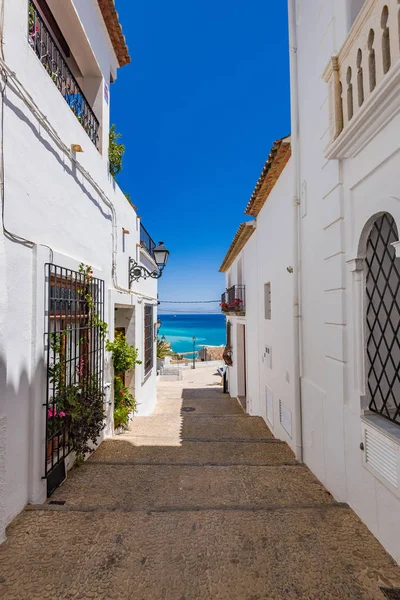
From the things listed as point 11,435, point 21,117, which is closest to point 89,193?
point 21,117

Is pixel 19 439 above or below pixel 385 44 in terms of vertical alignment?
below

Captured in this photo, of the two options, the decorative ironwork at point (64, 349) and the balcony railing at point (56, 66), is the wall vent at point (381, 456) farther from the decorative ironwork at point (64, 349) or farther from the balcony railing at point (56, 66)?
the balcony railing at point (56, 66)

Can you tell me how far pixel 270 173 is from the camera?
6566 millimetres

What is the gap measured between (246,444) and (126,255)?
15.6ft

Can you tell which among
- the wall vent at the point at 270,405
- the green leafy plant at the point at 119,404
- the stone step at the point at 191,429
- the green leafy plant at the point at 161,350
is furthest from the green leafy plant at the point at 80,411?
the green leafy plant at the point at 161,350

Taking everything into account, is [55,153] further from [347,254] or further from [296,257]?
[296,257]

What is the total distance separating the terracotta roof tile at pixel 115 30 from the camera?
5554mm

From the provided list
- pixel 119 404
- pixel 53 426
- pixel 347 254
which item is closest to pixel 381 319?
pixel 347 254

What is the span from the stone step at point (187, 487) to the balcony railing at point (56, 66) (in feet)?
16.1

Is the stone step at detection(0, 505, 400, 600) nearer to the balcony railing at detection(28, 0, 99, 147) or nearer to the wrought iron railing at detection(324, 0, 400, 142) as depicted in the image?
the wrought iron railing at detection(324, 0, 400, 142)

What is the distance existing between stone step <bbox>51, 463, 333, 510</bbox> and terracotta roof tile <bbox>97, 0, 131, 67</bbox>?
7.43m

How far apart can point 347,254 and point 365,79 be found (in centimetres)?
165

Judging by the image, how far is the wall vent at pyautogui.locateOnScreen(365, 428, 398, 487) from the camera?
2.58 metres

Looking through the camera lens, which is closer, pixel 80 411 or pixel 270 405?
pixel 80 411
